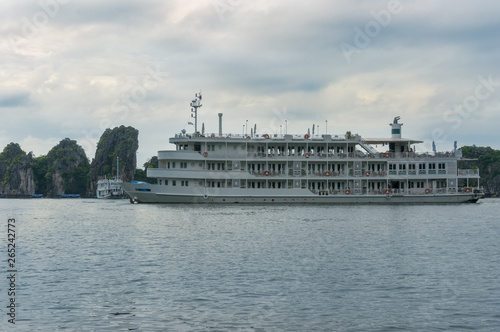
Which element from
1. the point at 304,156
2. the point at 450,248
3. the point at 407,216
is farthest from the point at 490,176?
the point at 450,248

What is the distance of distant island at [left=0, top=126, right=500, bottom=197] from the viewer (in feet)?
551

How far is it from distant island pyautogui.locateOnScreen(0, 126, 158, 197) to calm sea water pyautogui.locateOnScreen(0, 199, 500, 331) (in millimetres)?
134982

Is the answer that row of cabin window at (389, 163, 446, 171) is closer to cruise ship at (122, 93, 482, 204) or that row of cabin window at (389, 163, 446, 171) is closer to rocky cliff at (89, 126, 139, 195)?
cruise ship at (122, 93, 482, 204)

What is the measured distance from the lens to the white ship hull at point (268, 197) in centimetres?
6719

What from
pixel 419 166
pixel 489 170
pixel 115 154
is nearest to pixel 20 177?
pixel 115 154

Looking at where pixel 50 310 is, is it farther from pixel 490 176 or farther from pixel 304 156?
pixel 490 176

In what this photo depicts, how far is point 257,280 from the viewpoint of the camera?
21.0 m

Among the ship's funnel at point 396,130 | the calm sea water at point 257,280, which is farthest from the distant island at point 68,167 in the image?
the calm sea water at point 257,280

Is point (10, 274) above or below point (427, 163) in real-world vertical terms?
below

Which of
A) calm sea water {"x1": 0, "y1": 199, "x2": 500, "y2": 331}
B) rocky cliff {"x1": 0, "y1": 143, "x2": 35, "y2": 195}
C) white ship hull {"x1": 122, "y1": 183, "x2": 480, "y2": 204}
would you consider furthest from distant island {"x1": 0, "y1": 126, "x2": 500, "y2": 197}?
calm sea water {"x1": 0, "y1": 199, "x2": 500, "y2": 331}

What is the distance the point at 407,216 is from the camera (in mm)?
51469

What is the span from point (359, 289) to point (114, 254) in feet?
43.9

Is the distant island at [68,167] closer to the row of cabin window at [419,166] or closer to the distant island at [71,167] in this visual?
the distant island at [71,167]

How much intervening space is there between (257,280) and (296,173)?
164 feet
